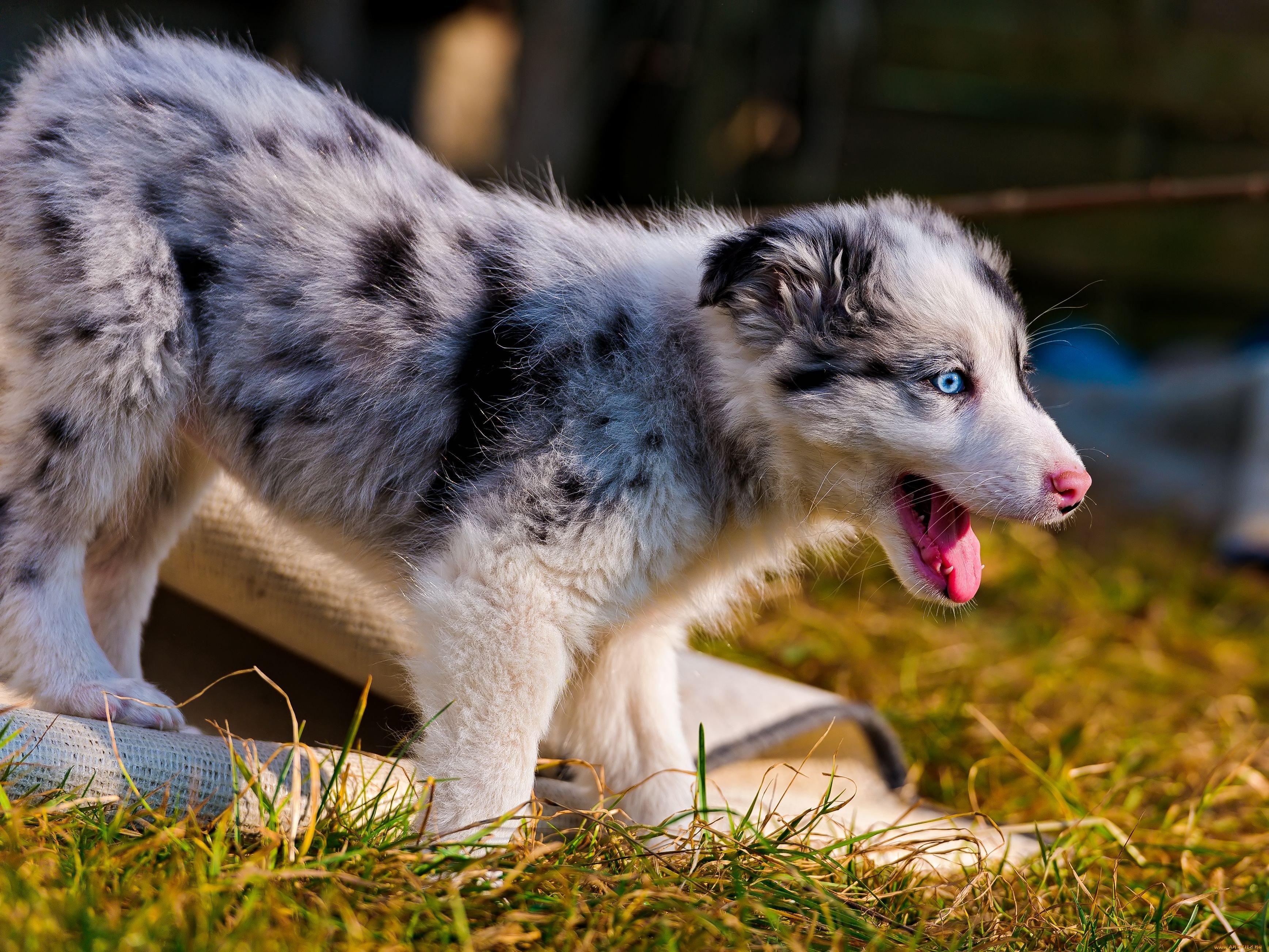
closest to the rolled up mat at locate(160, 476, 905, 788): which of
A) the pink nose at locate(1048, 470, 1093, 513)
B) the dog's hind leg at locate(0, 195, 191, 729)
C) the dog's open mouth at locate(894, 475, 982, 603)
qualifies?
the dog's hind leg at locate(0, 195, 191, 729)

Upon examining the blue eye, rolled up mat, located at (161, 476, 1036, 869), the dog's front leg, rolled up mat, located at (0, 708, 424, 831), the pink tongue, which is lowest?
rolled up mat, located at (161, 476, 1036, 869)

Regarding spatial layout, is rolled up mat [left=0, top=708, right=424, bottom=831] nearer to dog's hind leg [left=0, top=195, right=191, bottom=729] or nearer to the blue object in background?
dog's hind leg [left=0, top=195, right=191, bottom=729]

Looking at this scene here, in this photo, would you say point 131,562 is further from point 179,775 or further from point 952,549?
point 952,549

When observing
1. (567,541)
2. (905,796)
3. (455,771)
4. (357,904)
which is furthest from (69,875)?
(905,796)

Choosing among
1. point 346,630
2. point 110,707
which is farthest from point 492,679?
point 346,630

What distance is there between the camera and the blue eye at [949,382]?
275 cm

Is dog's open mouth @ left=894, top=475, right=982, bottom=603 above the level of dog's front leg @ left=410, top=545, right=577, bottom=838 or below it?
above

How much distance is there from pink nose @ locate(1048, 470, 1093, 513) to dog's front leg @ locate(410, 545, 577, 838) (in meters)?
1.09

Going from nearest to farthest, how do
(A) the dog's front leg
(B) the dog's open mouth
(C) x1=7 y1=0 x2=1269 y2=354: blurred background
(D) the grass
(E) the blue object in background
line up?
(D) the grass → (A) the dog's front leg → (B) the dog's open mouth → (E) the blue object in background → (C) x1=7 y1=0 x2=1269 y2=354: blurred background

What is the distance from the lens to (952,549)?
2873mm

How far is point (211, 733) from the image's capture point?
133 inches

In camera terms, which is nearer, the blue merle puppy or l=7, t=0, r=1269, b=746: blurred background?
the blue merle puppy

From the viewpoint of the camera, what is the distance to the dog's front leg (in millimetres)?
2582

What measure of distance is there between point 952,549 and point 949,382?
0.40m
